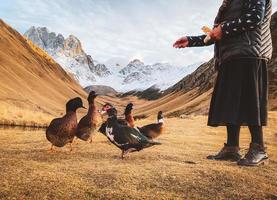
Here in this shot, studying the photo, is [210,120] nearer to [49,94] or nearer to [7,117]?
[7,117]

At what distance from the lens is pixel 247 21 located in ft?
33.1

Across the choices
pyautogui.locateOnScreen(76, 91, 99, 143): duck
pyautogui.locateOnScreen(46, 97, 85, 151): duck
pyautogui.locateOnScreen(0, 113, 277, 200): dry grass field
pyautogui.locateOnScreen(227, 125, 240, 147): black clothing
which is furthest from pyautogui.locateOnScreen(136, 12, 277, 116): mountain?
pyautogui.locateOnScreen(0, 113, 277, 200): dry grass field

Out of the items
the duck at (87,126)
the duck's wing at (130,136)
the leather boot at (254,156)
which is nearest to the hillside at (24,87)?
the duck at (87,126)

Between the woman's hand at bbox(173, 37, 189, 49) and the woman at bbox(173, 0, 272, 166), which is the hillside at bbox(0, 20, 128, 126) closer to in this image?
the woman's hand at bbox(173, 37, 189, 49)

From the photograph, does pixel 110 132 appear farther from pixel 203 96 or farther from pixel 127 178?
pixel 203 96

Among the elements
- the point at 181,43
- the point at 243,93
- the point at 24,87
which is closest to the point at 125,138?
the point at 181,43

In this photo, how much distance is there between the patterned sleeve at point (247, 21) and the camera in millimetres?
10078

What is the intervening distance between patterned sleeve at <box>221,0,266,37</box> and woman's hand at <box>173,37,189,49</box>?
1010 mm

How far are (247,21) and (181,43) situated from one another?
1.64m

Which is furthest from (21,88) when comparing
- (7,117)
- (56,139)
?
(56,139)

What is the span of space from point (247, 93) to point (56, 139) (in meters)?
5.10

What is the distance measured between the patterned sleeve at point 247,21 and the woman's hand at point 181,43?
1.01 meters

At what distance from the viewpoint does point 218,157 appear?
11586 millimetres

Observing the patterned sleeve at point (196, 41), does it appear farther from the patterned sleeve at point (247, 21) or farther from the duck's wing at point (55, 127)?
the duck's wing at point (55, 127)
